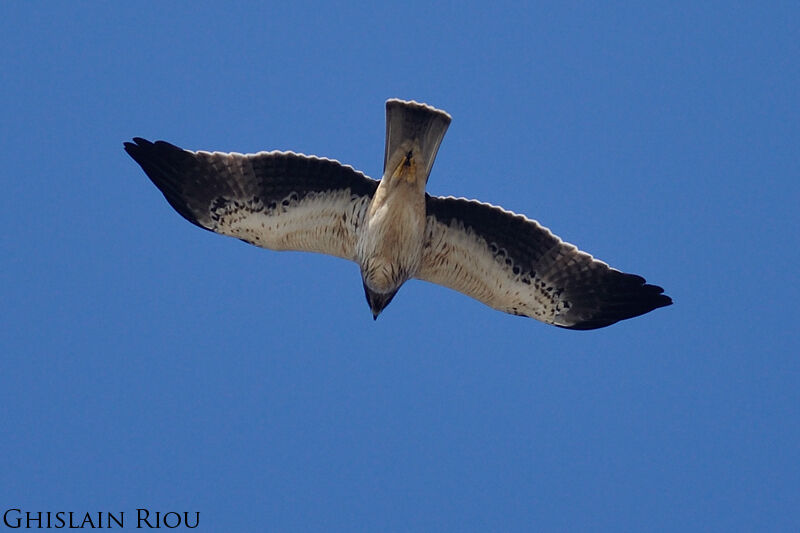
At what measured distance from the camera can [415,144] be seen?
1017 cm

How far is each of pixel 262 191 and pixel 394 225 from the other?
1.36m

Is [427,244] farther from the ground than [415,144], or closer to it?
closer to it

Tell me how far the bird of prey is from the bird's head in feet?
0.04

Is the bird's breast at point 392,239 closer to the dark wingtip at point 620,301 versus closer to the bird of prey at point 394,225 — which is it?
the bird of prey at point 394,225

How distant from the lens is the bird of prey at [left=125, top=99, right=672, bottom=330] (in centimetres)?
1030

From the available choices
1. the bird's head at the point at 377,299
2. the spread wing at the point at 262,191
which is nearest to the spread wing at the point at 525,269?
the bird's head at the point at 377,299

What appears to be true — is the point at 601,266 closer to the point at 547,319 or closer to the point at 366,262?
the point at 547,319

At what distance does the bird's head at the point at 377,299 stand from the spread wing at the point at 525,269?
0.43 meters

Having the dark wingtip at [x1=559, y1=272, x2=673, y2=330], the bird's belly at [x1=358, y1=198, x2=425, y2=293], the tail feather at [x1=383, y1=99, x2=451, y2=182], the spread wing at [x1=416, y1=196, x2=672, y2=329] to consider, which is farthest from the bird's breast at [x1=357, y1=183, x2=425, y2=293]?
the dark wingtip at [x1=559, y1=272, x2=673, y2=330]

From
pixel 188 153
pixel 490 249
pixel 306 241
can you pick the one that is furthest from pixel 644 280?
pixel 188 153

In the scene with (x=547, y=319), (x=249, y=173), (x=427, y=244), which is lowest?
(x=547, y=319)

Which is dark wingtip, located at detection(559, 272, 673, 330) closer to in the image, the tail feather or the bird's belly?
the bird's belly

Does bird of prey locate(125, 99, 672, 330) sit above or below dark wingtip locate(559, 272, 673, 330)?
above

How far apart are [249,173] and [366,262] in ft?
4.67
